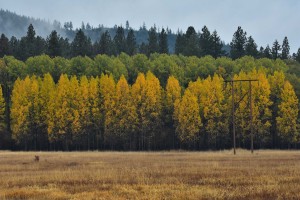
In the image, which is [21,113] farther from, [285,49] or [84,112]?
[285,49]

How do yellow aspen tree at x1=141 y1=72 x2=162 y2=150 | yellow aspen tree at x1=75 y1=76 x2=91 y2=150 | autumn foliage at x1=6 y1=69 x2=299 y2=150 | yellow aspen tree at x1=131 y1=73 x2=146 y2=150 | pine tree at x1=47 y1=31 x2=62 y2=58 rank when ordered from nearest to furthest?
autumn foliage at x1=6 y1=69 x2=299 y2=150 → yellow aspen tree at x1=75 y1=76 x2=91 y2=150 → yellow aspen tree at x1=141 y1=72 x2=162 y2=150 → yellow aspen tree at x1=131 y1=73 x2=146 y2=150 → pine tree at x1=47 y1=31 x2=62 y2=58

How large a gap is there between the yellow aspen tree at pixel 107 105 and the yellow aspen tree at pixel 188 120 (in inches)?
574

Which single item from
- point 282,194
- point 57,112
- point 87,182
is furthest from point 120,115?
point 282,194

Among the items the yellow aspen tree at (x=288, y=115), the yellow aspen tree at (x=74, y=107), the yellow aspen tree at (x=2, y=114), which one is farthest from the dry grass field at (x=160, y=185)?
the yellow aspen tree at (x=2, y=114)

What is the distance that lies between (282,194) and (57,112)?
284 ft

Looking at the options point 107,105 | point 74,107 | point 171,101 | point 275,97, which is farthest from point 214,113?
point 74,107

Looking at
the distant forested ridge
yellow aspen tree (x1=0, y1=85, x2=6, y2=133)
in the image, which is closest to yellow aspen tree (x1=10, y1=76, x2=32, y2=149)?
the distant forested ridge

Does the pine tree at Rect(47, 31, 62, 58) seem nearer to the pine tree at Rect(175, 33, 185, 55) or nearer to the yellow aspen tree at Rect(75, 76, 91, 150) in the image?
the pine tree at Rect(175, 33, 185, 55)

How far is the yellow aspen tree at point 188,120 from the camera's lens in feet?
326

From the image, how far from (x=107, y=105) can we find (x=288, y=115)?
38.8 m

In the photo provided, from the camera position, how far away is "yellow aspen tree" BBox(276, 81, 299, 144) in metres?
97.4

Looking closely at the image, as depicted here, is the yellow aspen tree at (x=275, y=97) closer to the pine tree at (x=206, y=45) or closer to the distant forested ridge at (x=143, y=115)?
the distant forested ridge at (x=143, y=115)

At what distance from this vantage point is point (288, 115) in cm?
9894

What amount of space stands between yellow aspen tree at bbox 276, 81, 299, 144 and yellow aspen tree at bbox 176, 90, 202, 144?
664 inches
